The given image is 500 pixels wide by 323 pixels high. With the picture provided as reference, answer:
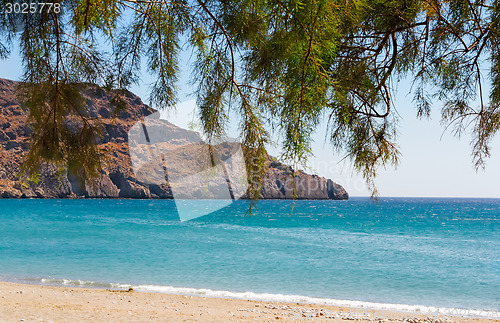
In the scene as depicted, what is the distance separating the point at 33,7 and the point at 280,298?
8262mm

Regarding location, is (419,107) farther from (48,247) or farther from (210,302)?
(48,247)

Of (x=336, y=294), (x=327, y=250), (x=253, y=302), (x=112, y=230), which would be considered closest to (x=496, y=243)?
(x=327, y=250)

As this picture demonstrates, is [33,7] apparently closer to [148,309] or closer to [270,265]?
[148,309]

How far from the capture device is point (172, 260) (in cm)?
1556

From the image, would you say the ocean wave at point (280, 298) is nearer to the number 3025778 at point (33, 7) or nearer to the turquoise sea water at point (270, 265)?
the turquoise sea water at point (270, 265)

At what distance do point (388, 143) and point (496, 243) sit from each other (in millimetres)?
24410

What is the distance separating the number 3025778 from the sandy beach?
442cm

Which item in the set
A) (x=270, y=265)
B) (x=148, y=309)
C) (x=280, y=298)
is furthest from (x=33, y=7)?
(x=270, y=265)

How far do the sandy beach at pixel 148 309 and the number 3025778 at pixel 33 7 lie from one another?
14.5 feet

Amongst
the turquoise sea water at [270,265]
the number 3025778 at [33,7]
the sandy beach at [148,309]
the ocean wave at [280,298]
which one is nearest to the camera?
the number 3025778 at [33,7]

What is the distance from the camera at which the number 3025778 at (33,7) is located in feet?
8.38

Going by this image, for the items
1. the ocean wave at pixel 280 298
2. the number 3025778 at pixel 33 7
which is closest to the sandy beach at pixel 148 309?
the ocean wave at pixel 280 298

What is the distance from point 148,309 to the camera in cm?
724

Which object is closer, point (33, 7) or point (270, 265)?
point (33, 7)
